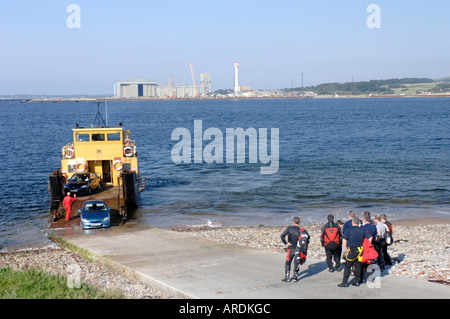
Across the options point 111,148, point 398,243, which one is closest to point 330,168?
point 111,148

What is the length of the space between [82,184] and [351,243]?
16.7 metres

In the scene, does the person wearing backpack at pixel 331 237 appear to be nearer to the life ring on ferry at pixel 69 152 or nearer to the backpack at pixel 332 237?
the backpack at pixel 332 237

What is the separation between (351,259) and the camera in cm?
1182

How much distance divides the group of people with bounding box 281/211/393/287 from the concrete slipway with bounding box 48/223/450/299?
332mm

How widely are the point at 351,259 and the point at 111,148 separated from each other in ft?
60.5

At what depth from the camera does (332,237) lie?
12.7 metres

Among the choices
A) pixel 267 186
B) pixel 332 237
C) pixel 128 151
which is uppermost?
pixel 128 151

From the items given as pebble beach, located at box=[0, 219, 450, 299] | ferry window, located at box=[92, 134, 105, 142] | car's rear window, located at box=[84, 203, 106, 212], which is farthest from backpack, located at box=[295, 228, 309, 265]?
ferry window, located at box=[92, 134, 105, 142]

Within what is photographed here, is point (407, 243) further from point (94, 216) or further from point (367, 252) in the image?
point (94, 216)

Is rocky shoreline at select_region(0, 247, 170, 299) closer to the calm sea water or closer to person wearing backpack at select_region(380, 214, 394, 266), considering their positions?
the calm sea water

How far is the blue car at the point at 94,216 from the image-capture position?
20781 mm

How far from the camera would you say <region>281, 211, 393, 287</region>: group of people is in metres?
11.8

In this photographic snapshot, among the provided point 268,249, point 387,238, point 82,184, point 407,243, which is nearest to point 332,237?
point 387,238
